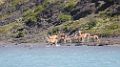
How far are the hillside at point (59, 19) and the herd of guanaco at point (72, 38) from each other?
3309 mm

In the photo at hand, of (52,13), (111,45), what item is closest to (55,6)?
(52,13)

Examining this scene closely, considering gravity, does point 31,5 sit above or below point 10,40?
above

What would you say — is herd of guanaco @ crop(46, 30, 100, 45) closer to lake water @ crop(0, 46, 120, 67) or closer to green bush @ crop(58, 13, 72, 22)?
green bush @ crop(58, 13, 72, 22)

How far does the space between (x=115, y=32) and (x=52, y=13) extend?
4257cm

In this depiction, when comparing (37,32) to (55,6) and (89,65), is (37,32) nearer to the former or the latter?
(55,6)

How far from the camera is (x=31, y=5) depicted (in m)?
173

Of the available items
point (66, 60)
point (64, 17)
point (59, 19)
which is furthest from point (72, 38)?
point (66, 60)

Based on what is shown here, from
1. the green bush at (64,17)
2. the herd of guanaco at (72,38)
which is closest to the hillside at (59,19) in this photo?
the green bush at (64,17)

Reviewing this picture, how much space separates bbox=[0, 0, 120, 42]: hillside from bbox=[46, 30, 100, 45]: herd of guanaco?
3309mm

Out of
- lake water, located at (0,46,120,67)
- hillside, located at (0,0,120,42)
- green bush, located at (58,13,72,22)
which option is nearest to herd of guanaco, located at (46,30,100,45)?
hillside, located at (0,0,120,42)

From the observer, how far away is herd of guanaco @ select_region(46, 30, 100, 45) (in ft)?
377

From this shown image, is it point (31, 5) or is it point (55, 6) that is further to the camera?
point (31, 5)

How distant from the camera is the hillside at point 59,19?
414ft

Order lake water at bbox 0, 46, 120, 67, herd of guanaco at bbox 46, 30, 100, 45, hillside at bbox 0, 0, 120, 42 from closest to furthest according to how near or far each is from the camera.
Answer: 1. lake water at bbox 0, 46, 120, 67
2. herd of guanaco at bbox 46, 30, 100, 45
3. hillside at bbox 0, 0, 120, 42
